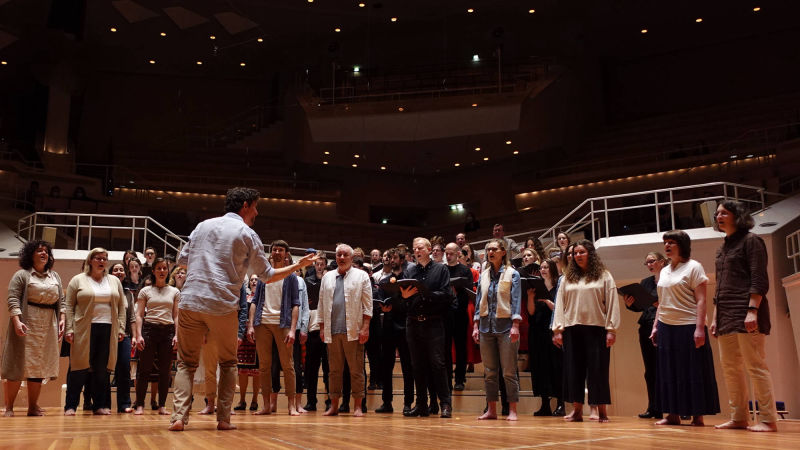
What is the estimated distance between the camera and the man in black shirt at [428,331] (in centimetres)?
578

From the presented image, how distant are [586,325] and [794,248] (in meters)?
4.58

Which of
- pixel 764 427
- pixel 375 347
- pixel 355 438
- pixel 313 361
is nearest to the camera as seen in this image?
pixel 355 438

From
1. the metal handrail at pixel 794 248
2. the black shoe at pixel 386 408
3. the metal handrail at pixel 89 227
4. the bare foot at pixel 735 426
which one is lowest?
the black shoe at pixel 386 408

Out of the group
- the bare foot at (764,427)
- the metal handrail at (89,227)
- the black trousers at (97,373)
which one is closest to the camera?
the bare foot at (764,427)

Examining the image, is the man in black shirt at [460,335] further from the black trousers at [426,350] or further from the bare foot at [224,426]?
the bare foot at [224,426]

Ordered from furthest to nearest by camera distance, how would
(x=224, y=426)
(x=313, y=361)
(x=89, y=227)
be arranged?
1. (x=89, y=227)
2. (x=313, y=361)
3. (x=224, y=426)

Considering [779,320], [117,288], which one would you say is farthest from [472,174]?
[117,288]

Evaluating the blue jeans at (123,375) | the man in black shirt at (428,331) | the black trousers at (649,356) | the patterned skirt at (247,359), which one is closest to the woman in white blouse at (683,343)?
the black trousers at (649,356)

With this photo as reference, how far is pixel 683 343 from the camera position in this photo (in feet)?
15.6

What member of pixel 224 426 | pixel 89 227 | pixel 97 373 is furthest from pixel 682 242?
pixel 89 227

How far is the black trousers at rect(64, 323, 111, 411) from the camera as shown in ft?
19.4

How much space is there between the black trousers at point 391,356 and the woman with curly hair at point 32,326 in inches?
109

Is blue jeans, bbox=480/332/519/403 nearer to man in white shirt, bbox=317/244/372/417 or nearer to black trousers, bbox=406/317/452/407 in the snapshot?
black trousers, bbox=406/317/452/407

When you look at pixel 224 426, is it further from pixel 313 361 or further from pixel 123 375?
pixel 123 375
